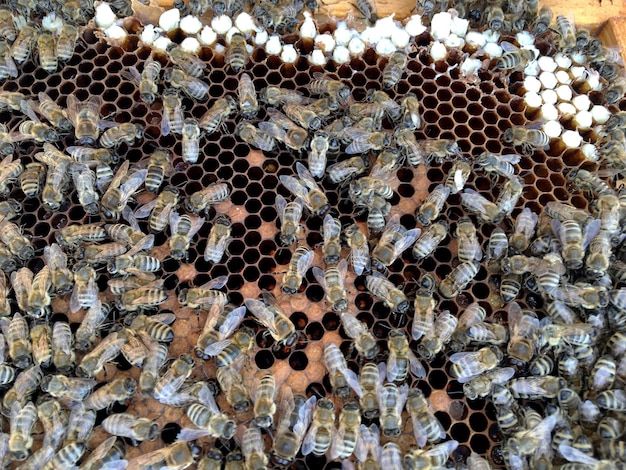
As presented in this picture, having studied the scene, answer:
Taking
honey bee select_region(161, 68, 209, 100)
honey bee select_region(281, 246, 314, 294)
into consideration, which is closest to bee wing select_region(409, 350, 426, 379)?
honey bee select_region(281, 246, 314, 294)

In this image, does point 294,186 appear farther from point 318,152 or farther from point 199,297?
point 199,297

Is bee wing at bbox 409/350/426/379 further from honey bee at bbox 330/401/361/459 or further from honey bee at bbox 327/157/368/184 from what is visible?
honey bee at bbox 327/157/368/184

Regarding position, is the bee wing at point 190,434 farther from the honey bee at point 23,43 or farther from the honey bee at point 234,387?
the honey bee at point 23,43

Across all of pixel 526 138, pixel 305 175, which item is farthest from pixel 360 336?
pixel 526 138

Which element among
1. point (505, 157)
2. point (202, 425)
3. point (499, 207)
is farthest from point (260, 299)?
point (505, 157)

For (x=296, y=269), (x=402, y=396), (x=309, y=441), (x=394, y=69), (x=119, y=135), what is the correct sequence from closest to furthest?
(x=309, y=441)
(x=402, y=396)
(x=296, y=269)
(x=119, y=135)
(x=394, y=69)
